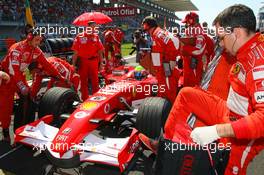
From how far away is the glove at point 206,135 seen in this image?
1.90 meters

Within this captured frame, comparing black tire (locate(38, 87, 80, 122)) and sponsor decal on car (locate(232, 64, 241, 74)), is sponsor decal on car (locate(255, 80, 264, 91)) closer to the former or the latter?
sponsor decal on car (locate(232, 64, 241, 74))

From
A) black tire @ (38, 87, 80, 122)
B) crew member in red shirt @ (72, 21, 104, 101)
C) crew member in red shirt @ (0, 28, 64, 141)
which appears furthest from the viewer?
crew member in red shirt @ (72, 21, 104, 101)

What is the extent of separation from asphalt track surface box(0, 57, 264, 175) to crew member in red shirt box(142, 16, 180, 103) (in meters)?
1.37

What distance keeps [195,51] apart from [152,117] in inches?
Result: 93.5

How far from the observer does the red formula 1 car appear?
306cm

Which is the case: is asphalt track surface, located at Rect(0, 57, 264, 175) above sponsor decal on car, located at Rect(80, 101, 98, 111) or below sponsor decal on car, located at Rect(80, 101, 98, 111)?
below

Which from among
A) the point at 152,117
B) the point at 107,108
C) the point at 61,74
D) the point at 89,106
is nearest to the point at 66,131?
the point at 89,106

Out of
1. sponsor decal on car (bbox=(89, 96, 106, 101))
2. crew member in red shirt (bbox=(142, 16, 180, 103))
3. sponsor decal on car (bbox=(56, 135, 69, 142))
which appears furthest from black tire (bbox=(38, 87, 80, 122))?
crew member in red shirt (bbox=(142, 16, 180, 103))

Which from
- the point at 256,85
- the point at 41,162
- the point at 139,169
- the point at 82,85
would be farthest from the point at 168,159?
the point at 82,85

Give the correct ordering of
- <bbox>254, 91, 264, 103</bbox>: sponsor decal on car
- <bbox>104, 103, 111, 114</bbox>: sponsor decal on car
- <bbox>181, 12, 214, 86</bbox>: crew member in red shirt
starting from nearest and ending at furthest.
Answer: <bbox>254, 91, 264, 103</bbox>: sponsor decal on car < <bbox>104, 103, 111, 114</bbox>: sponsor decal on car < <bbox>181, 12, 214, 86</bbox>: crew member in red shirt

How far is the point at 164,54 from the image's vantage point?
497 cm

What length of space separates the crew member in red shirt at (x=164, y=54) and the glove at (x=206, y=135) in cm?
284

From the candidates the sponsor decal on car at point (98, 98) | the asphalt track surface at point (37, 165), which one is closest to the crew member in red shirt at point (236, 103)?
the asphalt track surface at point (37, 165)

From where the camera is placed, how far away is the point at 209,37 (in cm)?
569
